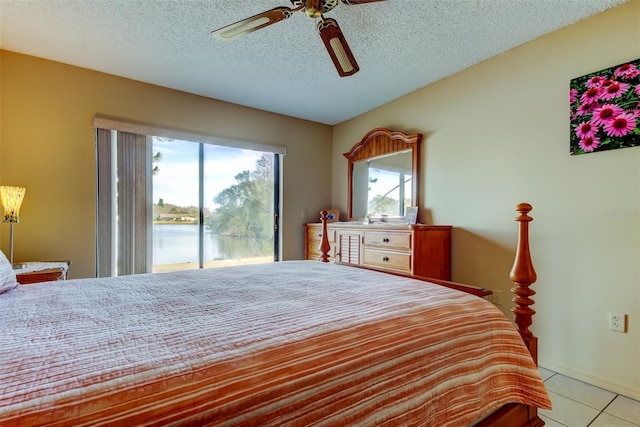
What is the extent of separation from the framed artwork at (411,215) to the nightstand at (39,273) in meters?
3.02

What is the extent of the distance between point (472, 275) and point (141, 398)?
8.91 feet

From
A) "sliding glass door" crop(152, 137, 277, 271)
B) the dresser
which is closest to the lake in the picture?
"sliding glass door" crop(152, 137, 277, 271)

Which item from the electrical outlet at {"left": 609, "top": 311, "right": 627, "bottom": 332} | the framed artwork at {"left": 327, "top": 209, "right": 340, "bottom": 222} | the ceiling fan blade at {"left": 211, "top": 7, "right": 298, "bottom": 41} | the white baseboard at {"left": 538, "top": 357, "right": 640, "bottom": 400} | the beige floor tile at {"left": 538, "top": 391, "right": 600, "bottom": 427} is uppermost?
the ceiling fan blade at {"left": 211, "top": 7, "right": 298, "bottom": 41}

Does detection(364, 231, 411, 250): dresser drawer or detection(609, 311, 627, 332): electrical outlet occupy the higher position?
detection(364, 231, 411, 250): dresser drawer

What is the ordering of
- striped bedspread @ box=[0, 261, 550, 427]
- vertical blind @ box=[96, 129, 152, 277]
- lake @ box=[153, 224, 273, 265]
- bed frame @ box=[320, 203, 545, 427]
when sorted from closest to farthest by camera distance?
striped bedspread @ box=[0, 261, 550, 427], bed frame @ box=[320, 203, 545, 427], vertical blind @ box=[96, 129, 152, 277], lake @ box=[153, 224, 273, 265]

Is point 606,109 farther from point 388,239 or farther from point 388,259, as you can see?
point 388,259

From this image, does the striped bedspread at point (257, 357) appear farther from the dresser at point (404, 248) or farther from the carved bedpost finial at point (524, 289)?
the dresser at point (404, 248)

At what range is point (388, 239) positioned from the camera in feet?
9.41

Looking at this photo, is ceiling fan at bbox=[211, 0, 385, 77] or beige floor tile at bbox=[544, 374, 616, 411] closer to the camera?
ceiling fan at bbox=[211, 0, 385, 77]

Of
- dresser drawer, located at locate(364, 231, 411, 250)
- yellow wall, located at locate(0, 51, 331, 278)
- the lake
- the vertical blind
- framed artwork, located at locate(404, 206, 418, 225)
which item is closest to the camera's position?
yellow wall, located at locate(0, 51, 331, 278)

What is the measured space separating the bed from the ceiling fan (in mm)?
1411

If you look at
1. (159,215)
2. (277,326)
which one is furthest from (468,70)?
(159,215)

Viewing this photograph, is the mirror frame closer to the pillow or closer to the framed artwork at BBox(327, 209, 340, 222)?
the framed artwork at BBox(327, 209, 340, 222)

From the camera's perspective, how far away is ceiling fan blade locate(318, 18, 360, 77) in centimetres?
167
